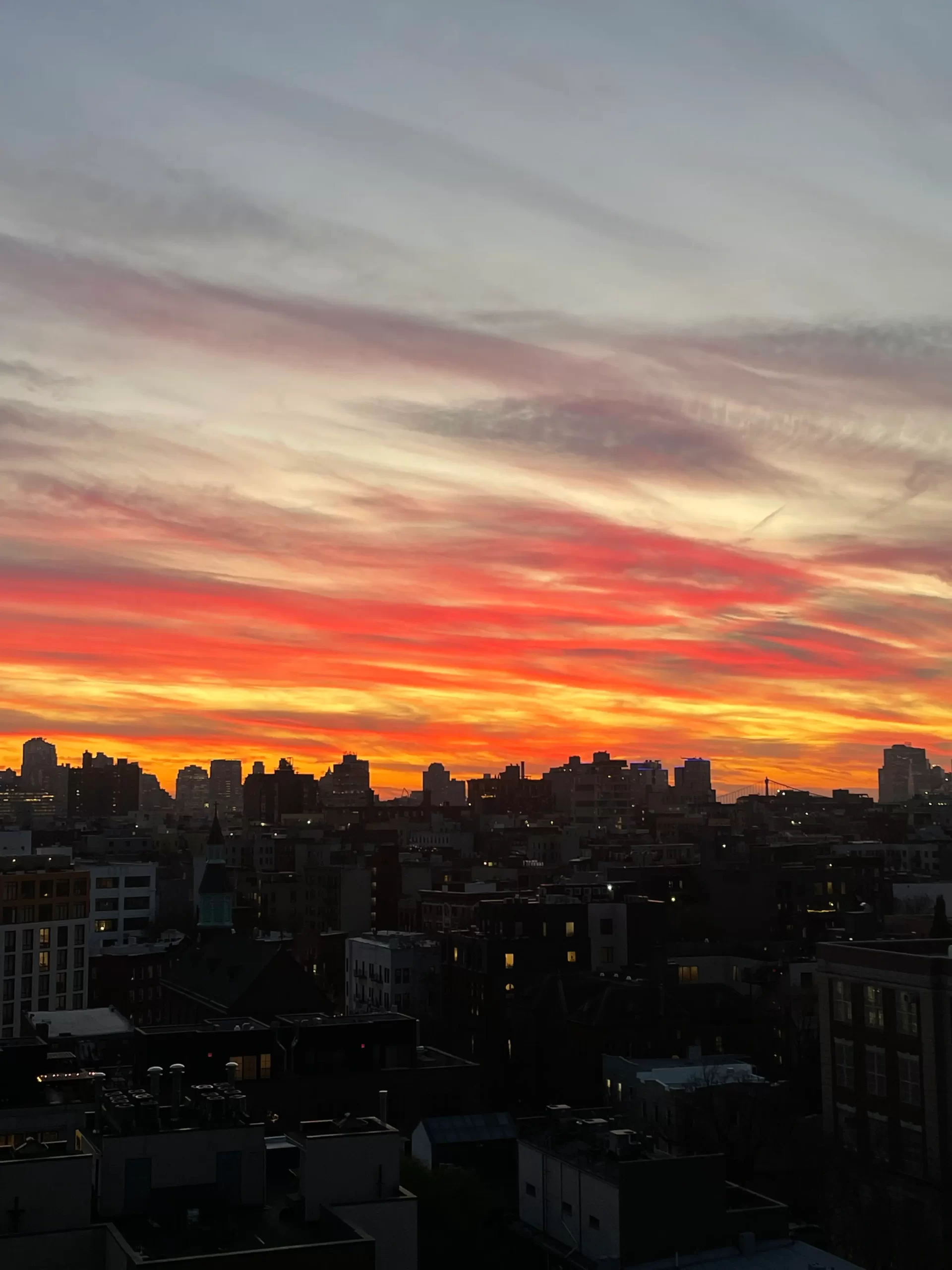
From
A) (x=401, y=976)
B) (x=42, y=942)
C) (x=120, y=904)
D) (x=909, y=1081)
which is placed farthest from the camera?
(x=120, y=904)

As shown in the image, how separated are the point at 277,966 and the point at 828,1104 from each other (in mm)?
46093

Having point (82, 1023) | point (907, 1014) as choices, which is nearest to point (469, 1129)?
point (907, 1014)

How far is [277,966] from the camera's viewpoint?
359 feet

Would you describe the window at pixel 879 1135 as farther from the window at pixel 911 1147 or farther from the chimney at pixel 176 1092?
the chimney at pixel 176 1092

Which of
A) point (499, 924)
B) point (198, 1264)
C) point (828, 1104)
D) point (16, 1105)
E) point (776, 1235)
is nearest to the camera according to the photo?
point (198, 1264)

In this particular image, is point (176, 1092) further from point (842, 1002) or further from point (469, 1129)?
point (842, 1002)

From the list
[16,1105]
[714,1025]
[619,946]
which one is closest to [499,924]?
[619,946]

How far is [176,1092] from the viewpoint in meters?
42.7

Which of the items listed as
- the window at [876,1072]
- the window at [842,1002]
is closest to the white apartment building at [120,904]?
the window at [842,1002]

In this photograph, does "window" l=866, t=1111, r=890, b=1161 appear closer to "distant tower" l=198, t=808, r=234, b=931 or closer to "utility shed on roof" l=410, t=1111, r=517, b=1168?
"utility shed on roof" l=410, t=1111, r=517, b=1168

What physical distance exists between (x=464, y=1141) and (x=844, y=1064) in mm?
21927

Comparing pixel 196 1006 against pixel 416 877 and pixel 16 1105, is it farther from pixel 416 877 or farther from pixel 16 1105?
pixel 416 877

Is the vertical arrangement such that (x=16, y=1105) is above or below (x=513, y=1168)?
above

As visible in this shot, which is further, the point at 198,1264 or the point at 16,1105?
the point at 16,1105
